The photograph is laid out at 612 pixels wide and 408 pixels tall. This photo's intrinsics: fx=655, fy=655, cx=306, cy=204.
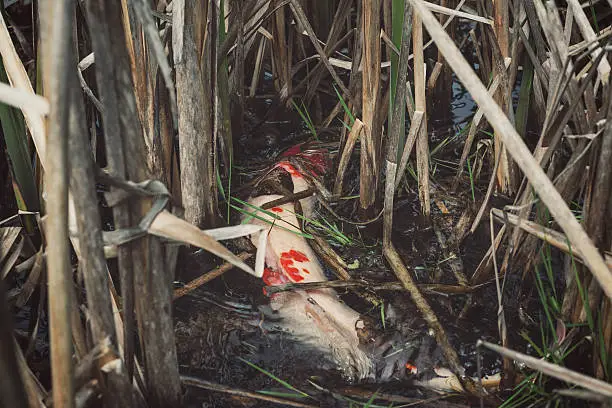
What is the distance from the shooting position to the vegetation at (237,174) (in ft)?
2.88

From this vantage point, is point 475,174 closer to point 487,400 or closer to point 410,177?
point 410,177

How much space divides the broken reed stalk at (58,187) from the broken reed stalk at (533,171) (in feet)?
1.83

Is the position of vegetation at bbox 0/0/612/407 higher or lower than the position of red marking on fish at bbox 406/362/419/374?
higher

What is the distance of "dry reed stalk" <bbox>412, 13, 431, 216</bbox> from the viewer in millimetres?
1480

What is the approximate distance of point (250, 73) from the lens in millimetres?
2291

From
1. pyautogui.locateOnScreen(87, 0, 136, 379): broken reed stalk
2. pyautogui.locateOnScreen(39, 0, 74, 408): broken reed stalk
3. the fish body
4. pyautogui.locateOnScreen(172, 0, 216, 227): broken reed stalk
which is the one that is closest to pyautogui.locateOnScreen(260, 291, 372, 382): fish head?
the fish body

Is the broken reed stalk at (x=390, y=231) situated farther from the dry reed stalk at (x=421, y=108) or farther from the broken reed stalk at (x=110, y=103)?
the broken reed stalk at (x=110, y=103)

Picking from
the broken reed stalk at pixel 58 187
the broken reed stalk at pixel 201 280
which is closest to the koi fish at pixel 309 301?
the broken reed stalk at pixel 201 280

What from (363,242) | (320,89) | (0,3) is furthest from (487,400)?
(0,3)

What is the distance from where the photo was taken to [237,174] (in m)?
1.95

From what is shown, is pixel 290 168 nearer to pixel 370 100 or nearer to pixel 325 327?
pixel 370 100

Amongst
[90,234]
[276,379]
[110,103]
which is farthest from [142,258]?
[276,379]

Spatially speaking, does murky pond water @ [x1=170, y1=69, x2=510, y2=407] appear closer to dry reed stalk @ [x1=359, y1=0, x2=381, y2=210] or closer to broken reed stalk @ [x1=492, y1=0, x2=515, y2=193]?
dry reed stalk @ [x1=359, y1=0, x2=381, y2=210]

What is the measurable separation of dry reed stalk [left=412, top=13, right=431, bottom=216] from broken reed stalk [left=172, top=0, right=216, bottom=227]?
1.53ft
